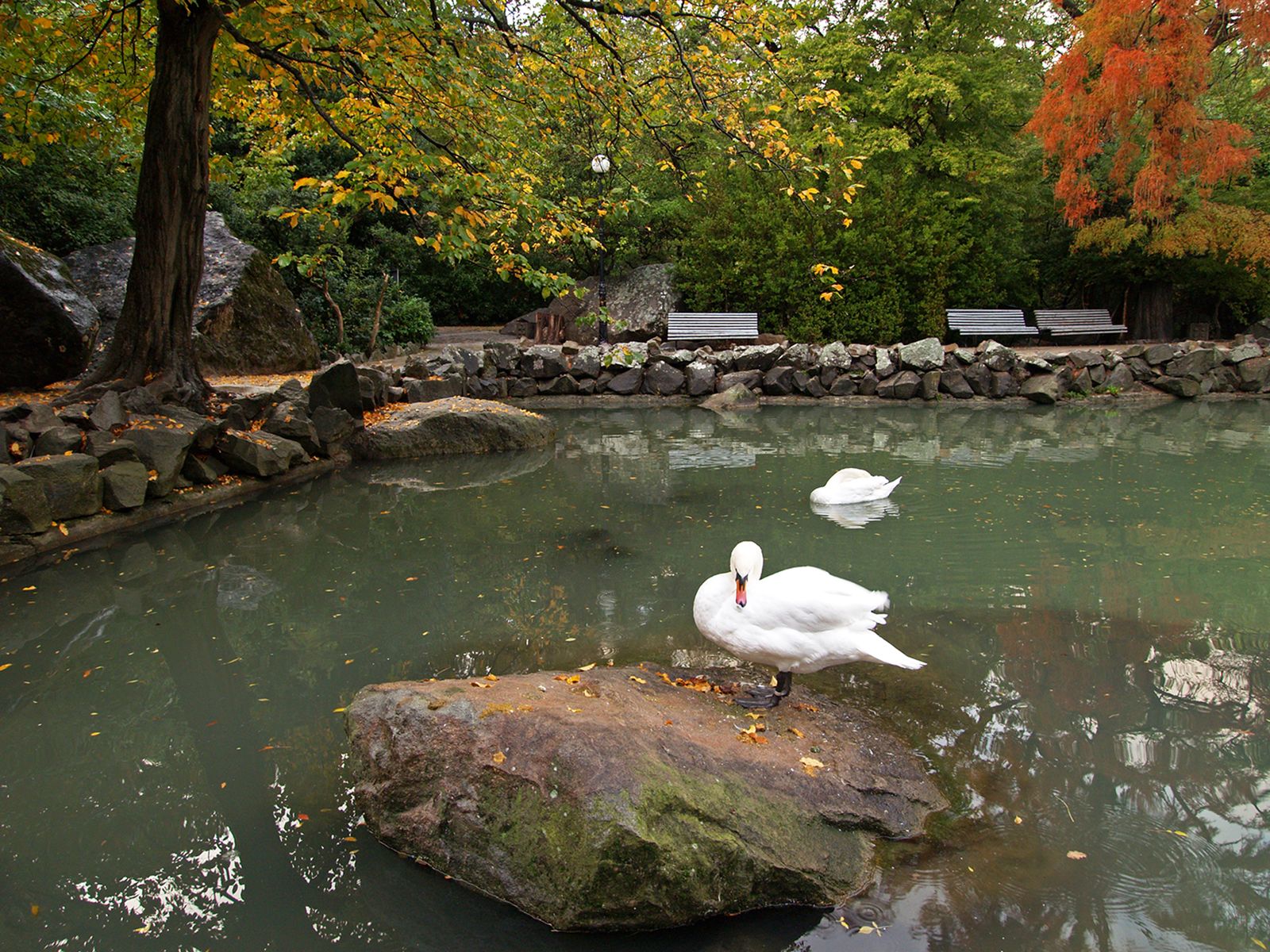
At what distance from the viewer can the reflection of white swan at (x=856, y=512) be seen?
694 cm

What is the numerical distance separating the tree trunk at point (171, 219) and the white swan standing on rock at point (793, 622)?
711 cm

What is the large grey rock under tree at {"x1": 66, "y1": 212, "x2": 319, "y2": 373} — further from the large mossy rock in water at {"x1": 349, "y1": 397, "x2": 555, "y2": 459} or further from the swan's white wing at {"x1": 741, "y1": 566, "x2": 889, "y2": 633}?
the swan's white wing at {"x1": 741, "y1": 566, "x2": 889, "y2": 633}

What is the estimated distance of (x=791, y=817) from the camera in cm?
289

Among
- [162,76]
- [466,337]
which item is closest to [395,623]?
[162,76]

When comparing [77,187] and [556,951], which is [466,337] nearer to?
[77,187]

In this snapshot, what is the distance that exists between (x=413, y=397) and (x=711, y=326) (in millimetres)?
7206

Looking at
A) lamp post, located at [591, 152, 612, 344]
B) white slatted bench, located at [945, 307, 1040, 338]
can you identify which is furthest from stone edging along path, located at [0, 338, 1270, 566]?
white slatted bench, located at [945, 307, 1040, 338]

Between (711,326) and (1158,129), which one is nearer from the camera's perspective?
(1158,129)

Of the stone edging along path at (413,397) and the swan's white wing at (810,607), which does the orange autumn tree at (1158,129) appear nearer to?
the stone edging along path at (413,397)

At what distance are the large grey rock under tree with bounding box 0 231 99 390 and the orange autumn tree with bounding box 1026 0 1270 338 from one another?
51.3 feet

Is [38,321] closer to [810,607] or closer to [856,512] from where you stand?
[856,512]

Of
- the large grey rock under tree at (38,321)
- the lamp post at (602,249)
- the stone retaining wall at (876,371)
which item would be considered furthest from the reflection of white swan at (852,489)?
the large grey rock under tree at (38,321)

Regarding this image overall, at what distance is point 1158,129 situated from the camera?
15156 mm

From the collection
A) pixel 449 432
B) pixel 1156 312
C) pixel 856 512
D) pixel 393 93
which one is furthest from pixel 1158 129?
pixel 393 93
